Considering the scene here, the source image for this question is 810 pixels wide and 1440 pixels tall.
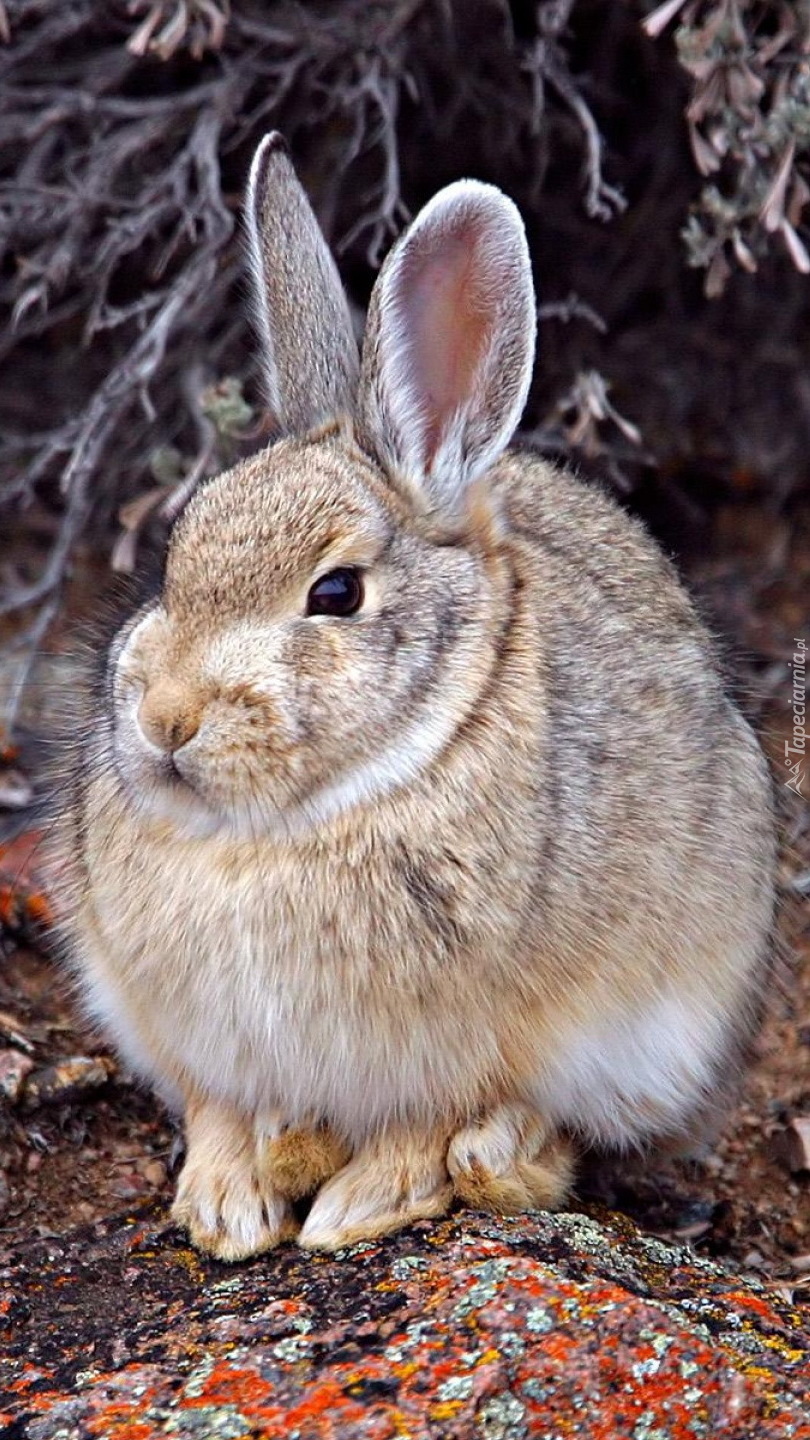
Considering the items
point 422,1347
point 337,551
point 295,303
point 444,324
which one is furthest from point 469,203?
point 422,1347

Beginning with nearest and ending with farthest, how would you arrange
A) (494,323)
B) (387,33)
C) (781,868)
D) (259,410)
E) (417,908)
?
(417,908)
(494,323)
(781,868)
(387,33)
(259,410)

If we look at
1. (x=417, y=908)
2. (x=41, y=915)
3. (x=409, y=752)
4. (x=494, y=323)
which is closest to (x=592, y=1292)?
(x=417, y=908)

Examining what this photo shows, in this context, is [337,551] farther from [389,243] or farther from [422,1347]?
[389,243]

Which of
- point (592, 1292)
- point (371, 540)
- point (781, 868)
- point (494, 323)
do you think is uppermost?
point (494, 323)

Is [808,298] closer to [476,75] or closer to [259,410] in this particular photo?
[476,75]

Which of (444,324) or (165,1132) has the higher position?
(444,324)
